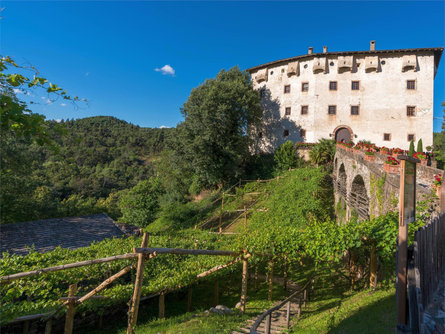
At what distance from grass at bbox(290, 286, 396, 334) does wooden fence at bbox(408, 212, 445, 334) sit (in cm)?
130

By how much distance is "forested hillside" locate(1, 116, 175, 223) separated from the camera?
3.59 meters

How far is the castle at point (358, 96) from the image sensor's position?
22.6 meters

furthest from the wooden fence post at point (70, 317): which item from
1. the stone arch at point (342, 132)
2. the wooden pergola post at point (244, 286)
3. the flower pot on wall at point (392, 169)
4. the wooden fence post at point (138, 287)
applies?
the stone arch at point (342, 132)

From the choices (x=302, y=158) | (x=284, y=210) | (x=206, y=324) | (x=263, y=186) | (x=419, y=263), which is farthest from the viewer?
(x=302, y=158)

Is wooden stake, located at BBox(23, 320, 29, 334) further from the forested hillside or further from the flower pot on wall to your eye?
the flower pot on wall

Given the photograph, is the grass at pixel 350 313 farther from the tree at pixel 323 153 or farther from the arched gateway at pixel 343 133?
the arched gateway at pixel 343 133

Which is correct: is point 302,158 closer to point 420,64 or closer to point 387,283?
point 420,64

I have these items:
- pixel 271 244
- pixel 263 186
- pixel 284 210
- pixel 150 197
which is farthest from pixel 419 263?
pixel 263 186

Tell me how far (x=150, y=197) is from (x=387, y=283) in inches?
555

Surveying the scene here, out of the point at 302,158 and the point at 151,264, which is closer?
the point at 151,264

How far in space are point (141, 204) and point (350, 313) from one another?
46.1ft

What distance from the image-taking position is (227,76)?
25.6m

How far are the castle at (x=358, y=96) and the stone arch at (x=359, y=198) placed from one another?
44.3 ft

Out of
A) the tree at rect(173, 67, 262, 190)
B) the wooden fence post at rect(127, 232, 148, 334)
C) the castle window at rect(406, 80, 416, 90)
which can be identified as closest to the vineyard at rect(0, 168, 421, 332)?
the wooden fence post at rect(127, 232, 148, 334)
